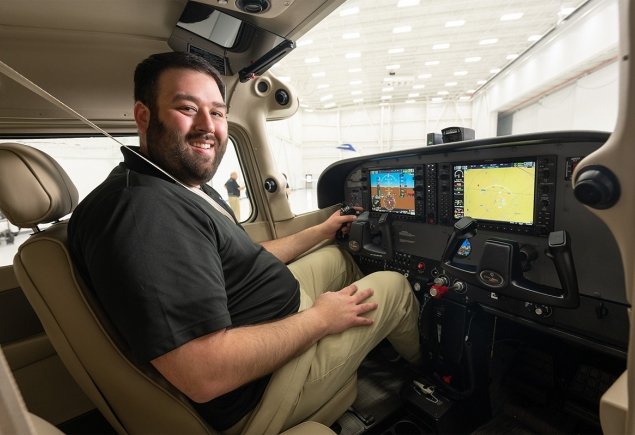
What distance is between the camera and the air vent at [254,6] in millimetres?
1217

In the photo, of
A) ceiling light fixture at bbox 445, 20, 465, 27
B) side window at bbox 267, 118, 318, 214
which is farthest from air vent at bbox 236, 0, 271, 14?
side window at bbox 267, 118, 318, 214

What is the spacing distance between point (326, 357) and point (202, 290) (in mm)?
504

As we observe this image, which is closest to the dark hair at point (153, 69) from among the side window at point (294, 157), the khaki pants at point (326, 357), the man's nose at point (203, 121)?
the man's nose at point (203, 121)

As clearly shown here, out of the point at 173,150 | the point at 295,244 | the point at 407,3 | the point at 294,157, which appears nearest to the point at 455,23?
the point at 407,3

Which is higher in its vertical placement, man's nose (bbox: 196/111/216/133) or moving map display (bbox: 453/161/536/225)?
man's nose (bbox: 196/111/216/133)

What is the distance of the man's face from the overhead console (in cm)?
102

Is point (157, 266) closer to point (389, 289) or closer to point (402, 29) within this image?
point (389, 289)

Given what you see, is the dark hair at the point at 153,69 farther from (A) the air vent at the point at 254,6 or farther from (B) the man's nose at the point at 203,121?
(A) the air vent at the point at 254,6

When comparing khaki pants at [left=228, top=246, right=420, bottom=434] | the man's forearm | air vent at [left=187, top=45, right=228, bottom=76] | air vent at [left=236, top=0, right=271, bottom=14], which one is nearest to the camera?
khaki pants at [left=228, top=246, right=420, bottom=434]

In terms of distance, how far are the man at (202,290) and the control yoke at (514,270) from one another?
31cm

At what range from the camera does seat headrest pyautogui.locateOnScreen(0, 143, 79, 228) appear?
997 mm

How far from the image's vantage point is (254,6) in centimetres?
124

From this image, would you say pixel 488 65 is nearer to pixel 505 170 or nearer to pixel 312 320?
pixel 505 170

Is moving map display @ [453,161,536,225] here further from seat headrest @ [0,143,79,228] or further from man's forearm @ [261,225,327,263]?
seat headrest @ [0,143,79,228]
